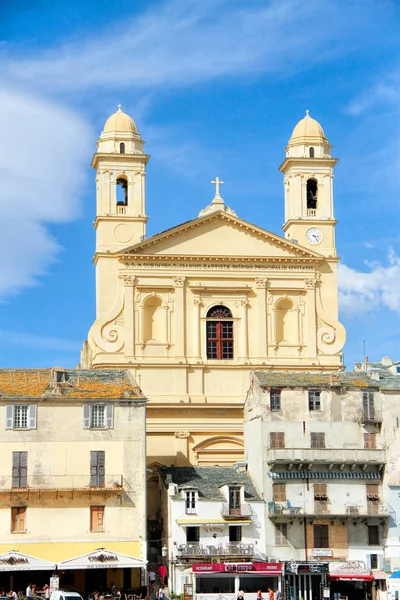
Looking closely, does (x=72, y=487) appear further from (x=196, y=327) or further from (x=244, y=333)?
(x=244, y=333)

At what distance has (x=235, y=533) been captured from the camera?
65438mm

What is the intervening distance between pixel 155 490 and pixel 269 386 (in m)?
9.28

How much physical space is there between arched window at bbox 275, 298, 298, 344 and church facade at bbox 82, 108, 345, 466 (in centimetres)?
6

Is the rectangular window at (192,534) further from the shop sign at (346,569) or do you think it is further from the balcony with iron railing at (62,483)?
the shop sign at (346,569)

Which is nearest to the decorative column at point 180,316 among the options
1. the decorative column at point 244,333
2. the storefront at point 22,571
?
the decorative column at point 244,333

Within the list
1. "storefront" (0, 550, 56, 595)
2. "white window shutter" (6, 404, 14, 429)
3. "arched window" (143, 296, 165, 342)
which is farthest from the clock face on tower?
"storefront" (0, 550, 56, 595)

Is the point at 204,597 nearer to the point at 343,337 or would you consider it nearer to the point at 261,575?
the point at 261,575

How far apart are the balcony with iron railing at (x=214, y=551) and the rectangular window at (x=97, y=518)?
3879 millimetres

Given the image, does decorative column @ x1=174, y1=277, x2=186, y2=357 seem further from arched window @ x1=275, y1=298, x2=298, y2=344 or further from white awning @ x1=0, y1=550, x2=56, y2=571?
white awning @ x1=0, y1=550, x2=56, y2=571

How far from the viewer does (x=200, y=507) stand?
65562mm

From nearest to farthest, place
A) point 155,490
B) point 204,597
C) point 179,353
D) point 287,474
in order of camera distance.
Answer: point 204,597 < point 287,474 < point 155,490 < point 179,353

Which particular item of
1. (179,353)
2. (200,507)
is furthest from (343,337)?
(200,507)

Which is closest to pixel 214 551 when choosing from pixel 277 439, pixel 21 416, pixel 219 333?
pixel 277 439

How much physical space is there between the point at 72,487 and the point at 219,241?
23555 millimetres
